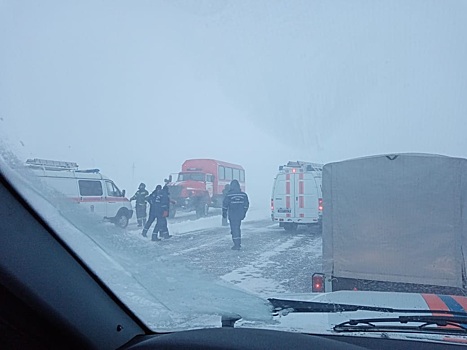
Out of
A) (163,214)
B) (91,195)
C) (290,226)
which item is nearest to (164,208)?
(163,214)

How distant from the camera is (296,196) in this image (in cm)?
1478

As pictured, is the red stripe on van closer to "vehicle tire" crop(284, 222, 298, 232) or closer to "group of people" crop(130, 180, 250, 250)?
"group of people" crop(130, 180, 250, 250)

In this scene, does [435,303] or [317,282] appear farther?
[317,282]

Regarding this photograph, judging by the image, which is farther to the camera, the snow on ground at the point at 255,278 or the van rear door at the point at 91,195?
the snow on ground at the point at 255,278

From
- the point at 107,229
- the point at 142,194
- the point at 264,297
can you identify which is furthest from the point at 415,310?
the point at 142,194

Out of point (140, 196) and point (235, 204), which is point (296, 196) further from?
point (140, 196)

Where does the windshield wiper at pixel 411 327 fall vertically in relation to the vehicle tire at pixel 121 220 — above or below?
below

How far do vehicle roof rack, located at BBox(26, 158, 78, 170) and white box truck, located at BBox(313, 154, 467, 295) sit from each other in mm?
3787

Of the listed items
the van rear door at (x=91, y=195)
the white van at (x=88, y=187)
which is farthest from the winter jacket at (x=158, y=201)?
the van rear door at (x=91, y=195)

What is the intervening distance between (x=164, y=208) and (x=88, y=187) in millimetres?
2029

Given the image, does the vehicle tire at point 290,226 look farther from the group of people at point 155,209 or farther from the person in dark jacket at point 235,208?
the group of people at point 155,209

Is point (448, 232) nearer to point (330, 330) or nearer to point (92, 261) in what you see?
point (330, 330)

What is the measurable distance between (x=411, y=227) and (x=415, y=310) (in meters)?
3.57

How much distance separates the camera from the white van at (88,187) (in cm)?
321
